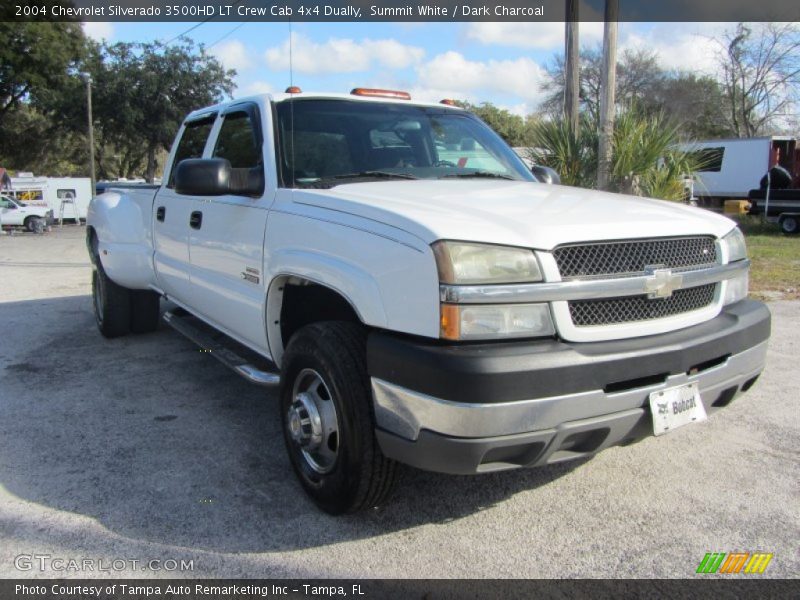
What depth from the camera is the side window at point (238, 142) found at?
12.9 ft

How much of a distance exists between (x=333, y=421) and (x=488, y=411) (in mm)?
896

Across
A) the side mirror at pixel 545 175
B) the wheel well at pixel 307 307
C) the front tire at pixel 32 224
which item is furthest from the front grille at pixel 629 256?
the front tire at pixel 32 224

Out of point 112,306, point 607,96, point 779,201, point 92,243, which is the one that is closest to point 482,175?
point 112,306

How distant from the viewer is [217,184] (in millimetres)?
3467

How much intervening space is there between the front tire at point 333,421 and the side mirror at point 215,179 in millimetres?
940

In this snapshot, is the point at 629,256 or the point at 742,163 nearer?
the point at 629,256

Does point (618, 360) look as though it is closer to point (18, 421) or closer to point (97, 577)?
point (97, 577)

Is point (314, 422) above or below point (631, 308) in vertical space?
below

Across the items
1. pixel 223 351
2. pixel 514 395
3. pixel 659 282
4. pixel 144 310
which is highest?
pixel 659 282

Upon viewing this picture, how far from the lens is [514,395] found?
238 centimetres

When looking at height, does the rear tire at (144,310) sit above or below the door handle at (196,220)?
below

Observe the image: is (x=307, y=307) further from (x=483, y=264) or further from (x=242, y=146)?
(x=483, y=264)

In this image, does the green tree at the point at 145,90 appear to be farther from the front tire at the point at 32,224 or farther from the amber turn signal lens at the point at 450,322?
the amber turn signal lens at the point at 450,322

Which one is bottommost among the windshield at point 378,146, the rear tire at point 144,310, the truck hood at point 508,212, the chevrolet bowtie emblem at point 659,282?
the rear tire at point 144,310
